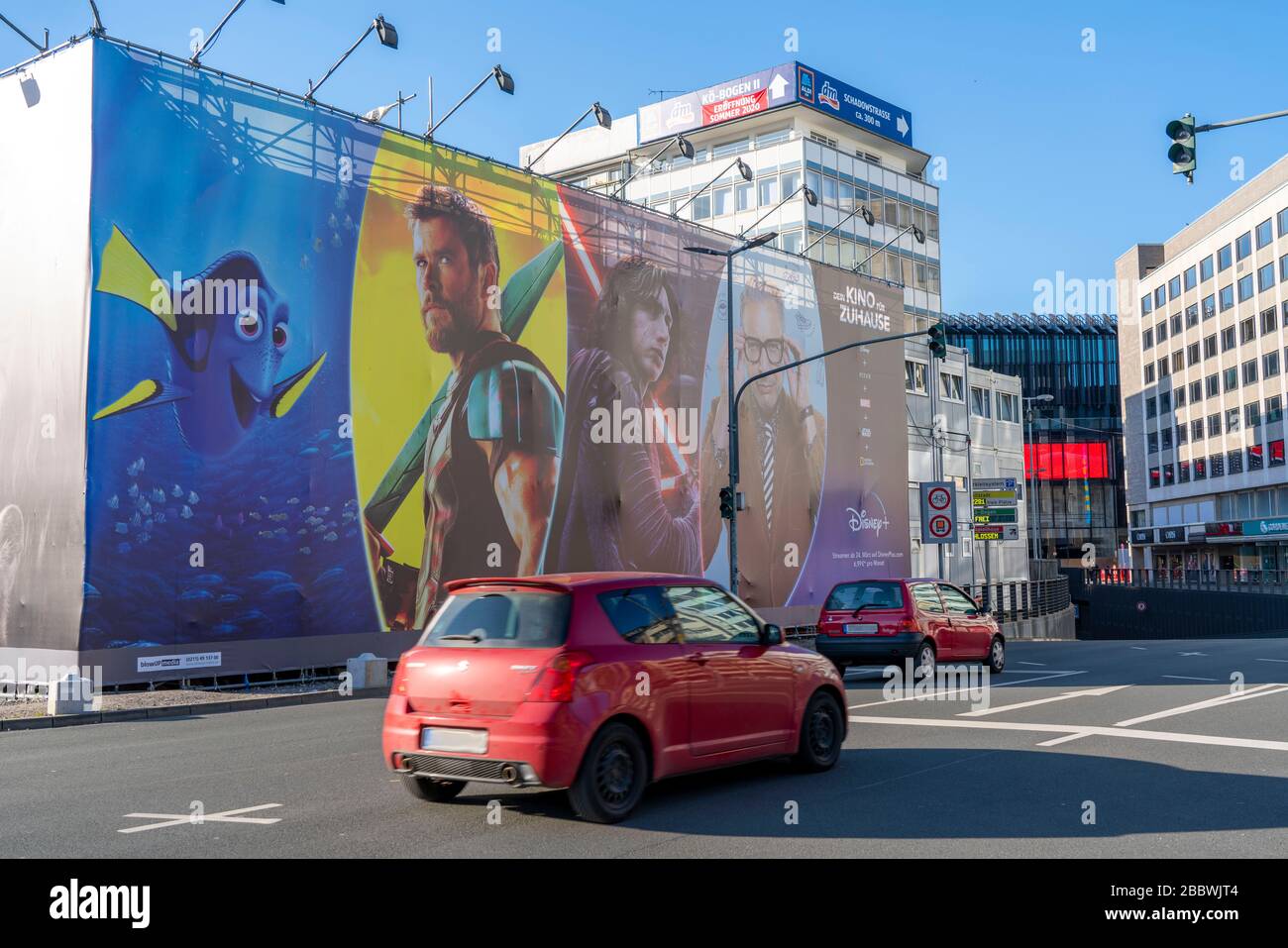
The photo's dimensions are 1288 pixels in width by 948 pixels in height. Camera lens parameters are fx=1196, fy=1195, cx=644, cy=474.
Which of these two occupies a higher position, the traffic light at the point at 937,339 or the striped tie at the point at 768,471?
the traffic light at the point at 937,339

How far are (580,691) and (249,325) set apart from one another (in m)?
17.1

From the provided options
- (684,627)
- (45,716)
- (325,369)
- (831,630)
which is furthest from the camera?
(325,369)

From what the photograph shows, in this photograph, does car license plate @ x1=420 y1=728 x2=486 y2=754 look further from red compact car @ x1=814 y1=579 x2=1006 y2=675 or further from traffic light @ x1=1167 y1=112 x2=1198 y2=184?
red compact car @ x1=814 y1=579 x2=1006 y2=675

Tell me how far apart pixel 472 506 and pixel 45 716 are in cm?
1172

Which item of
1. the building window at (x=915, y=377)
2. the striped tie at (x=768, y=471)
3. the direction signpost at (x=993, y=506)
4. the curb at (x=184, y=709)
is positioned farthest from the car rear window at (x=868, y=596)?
the building window at (x=915, y=377)

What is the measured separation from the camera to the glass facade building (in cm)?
11469

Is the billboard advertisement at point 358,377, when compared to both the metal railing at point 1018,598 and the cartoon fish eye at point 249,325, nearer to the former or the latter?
the cartoon fish eye at point 249,325

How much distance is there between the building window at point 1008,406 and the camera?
5862 centimetres

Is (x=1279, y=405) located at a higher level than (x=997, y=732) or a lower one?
higher

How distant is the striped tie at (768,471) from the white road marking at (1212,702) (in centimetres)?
1930

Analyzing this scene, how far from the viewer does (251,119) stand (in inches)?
896
